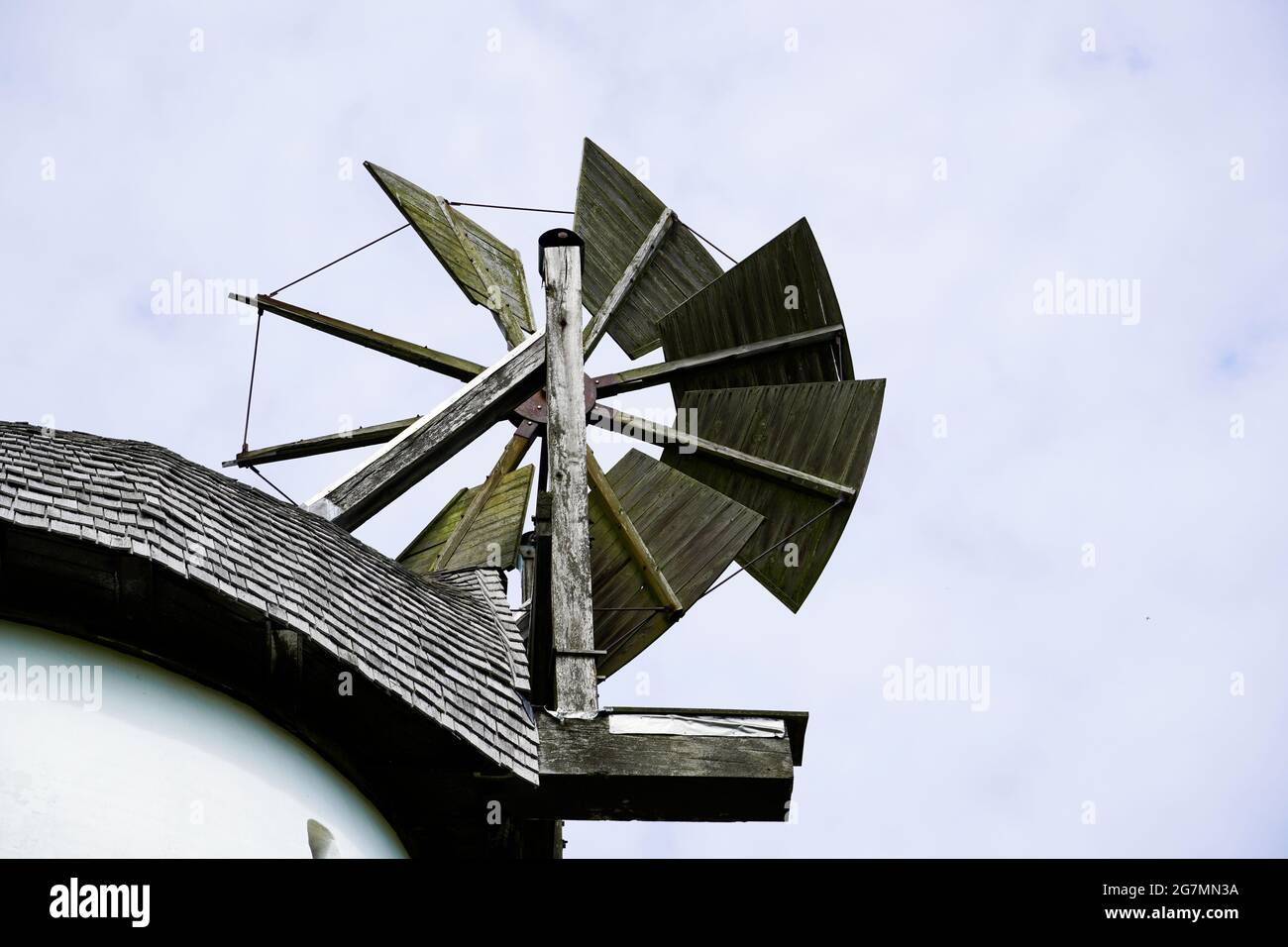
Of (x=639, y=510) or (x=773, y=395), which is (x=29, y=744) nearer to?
(x=639, y=510)

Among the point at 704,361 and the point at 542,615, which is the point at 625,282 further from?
the point at 542,615

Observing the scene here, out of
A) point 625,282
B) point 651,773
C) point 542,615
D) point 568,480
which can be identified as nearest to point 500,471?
point 625,282

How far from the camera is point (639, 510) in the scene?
31.8 feet

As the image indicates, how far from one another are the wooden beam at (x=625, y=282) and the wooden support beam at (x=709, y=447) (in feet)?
1.96

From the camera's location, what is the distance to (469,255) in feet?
Answer: 39.3

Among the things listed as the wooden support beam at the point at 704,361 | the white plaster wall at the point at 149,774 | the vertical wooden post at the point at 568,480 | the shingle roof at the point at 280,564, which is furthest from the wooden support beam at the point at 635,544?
the white plaster wall at the point at 149,774

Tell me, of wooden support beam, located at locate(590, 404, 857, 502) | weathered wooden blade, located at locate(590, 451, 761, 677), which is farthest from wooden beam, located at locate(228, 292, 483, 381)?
weathered wooden blade, located at locate(590, 451, 761, 677)

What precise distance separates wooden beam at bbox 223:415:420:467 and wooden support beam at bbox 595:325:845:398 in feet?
4.12

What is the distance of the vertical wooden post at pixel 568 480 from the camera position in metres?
7.66

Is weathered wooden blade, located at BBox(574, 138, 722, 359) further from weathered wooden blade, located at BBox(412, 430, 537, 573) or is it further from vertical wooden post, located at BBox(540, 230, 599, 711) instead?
vertical wooden post, located at BBox(540, 230, 599, 711)

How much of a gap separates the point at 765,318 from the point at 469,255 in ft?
7.82

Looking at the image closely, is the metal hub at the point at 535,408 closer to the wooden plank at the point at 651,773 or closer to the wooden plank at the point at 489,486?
the wooden plank at the point at 489,486

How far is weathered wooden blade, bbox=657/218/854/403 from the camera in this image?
1051 cm
